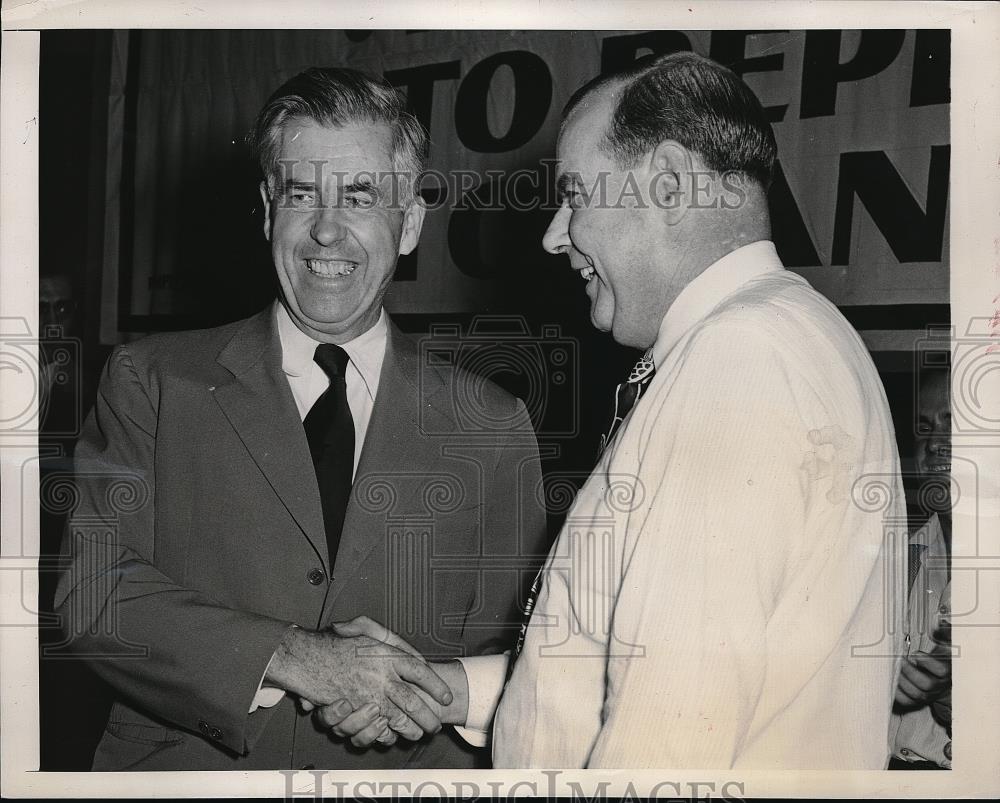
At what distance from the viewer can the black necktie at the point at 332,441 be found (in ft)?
4.07

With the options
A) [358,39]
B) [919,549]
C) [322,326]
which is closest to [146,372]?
[322,326]

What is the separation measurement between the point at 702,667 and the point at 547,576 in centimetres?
24

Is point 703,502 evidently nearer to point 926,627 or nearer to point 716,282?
point 716,282

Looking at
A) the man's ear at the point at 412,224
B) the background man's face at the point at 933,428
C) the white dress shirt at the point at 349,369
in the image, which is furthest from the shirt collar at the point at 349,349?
the background man's face at the point at 933,428

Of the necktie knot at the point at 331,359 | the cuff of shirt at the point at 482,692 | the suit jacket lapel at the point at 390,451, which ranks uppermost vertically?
the necktie knot at the point at 331,359

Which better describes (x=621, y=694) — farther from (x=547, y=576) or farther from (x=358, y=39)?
(x=358, y=39)

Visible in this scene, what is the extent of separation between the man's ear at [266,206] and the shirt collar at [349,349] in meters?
0.10

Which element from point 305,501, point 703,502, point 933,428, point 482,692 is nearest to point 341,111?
point 305,501

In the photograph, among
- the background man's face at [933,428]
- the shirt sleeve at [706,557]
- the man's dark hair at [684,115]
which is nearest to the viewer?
the shirt sleeve at [706,557]

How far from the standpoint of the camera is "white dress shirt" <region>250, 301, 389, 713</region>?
1271 mm

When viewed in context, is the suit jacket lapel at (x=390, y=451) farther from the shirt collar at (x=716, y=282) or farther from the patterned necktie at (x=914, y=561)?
the patterned necktie at (x=914, y=561)

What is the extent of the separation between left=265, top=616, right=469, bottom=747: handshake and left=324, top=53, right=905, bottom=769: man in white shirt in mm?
11

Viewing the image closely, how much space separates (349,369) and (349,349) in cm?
3

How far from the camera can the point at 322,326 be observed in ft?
4.21
